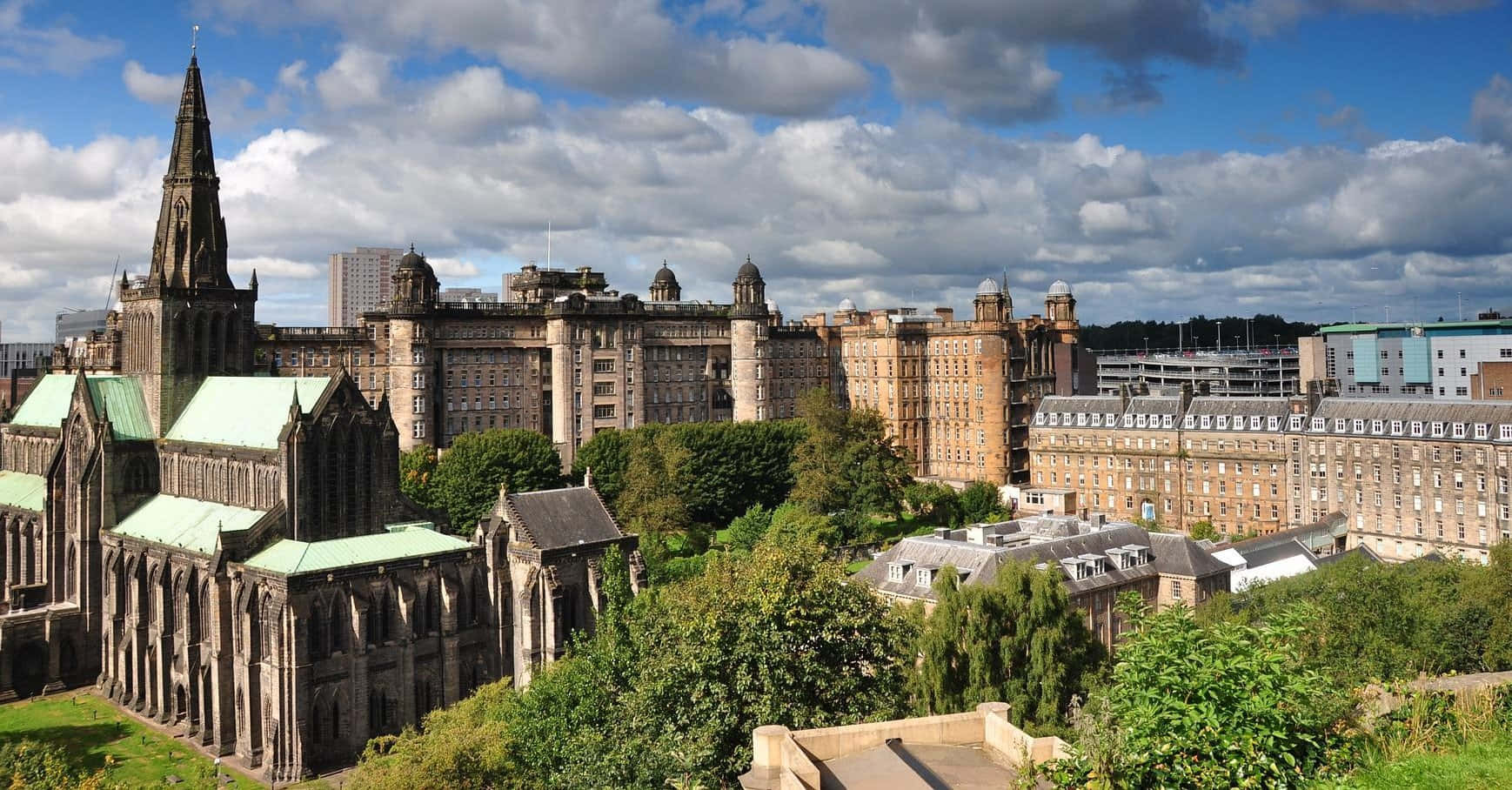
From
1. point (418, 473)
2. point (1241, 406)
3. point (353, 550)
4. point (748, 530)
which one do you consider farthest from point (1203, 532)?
point (353, 550)

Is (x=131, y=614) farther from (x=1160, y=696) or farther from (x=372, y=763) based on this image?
(x=1160, y=696)

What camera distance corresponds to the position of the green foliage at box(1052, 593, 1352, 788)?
1709 cm

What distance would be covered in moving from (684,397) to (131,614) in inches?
2851

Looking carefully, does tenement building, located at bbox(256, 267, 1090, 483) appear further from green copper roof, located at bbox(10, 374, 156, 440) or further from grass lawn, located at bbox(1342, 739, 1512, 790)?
grass lawn, located at bbox(1342, 739, 1512, 790)

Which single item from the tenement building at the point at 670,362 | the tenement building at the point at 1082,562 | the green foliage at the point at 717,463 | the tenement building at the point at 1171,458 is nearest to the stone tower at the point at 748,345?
the tenement building at the point at 670,362

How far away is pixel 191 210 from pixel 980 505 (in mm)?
72751


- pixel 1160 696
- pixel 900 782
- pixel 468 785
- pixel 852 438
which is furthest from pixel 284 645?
pixel 852 438

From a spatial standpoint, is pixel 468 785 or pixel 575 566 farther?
pixel 575 566

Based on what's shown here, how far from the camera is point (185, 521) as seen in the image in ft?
224

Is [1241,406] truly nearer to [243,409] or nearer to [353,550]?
[353,550]

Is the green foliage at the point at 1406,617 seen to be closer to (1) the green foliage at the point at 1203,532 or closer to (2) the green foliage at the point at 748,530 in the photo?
(1) the green foliage at the point at 1203,532

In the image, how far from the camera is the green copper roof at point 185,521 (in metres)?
64.0

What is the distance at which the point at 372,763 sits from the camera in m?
41.2

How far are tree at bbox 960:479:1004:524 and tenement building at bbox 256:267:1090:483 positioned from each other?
19805mm
